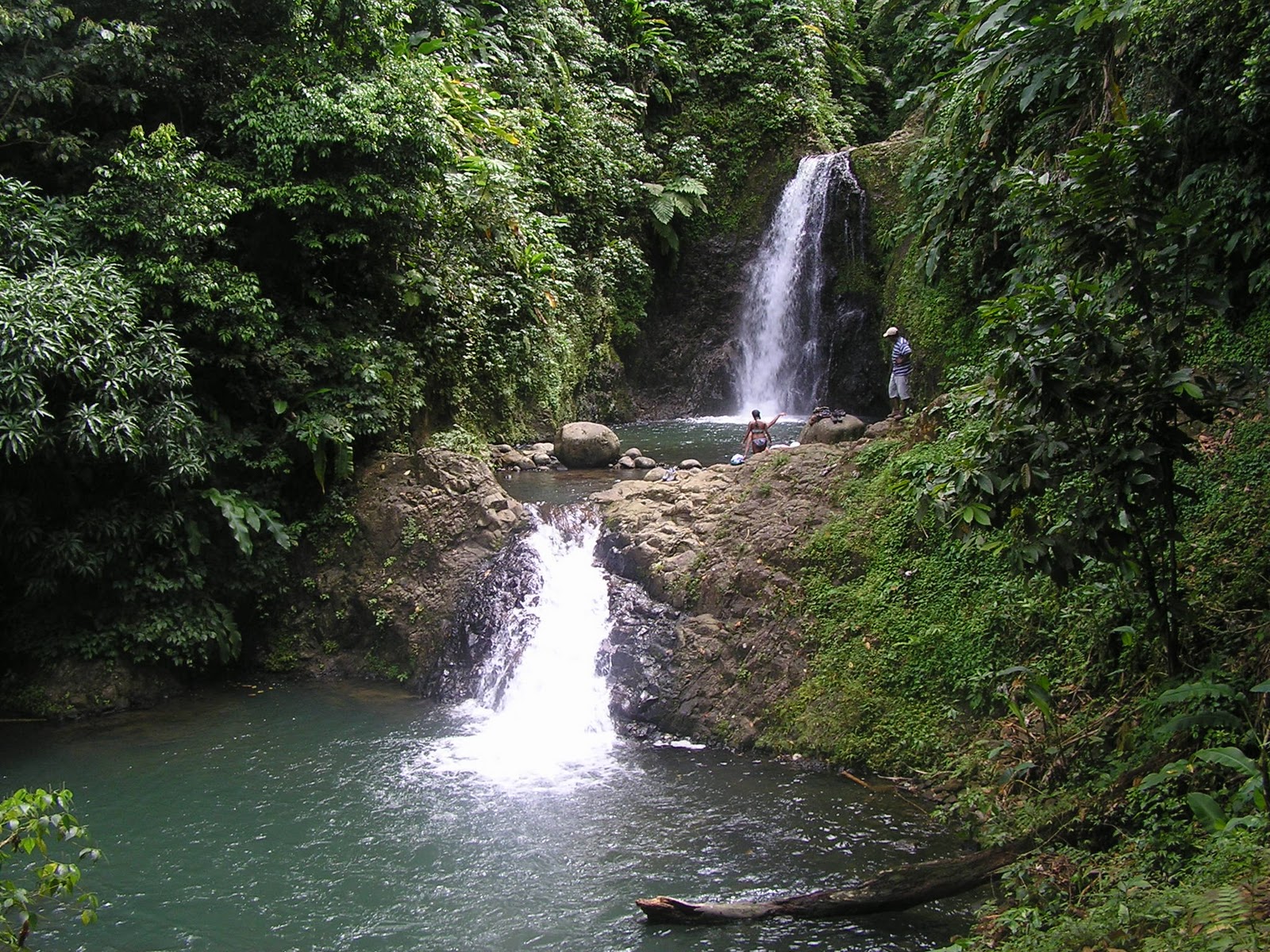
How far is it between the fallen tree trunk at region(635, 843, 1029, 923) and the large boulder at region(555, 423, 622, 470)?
32.6 ft

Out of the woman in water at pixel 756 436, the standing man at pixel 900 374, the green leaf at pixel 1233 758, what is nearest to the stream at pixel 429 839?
the green leaf at pixel 1233 758

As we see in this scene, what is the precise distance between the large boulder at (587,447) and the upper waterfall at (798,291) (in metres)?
6.17

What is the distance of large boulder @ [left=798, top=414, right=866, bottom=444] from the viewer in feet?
45.1

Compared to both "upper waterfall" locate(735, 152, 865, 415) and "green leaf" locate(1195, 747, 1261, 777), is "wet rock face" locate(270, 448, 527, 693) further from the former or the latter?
"upper waterfall" locate(735, 152, 865, 415)

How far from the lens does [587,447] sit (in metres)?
15.7

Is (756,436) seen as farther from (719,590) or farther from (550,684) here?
(550,684)

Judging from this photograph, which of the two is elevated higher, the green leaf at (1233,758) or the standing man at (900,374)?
the standing man at (900,374)

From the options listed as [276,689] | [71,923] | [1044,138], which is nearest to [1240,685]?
[1044,138]

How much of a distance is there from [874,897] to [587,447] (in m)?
10.3

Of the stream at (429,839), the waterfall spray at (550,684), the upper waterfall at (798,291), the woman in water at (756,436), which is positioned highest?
the upper waterfall at (798,291)

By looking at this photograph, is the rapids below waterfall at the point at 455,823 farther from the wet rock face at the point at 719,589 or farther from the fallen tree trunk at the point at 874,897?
the wet rock face at the point at 719,589

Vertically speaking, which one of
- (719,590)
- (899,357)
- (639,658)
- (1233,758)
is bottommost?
(639,658)

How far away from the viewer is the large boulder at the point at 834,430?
1375cm

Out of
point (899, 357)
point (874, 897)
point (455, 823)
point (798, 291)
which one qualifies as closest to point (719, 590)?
point (455, 823)
